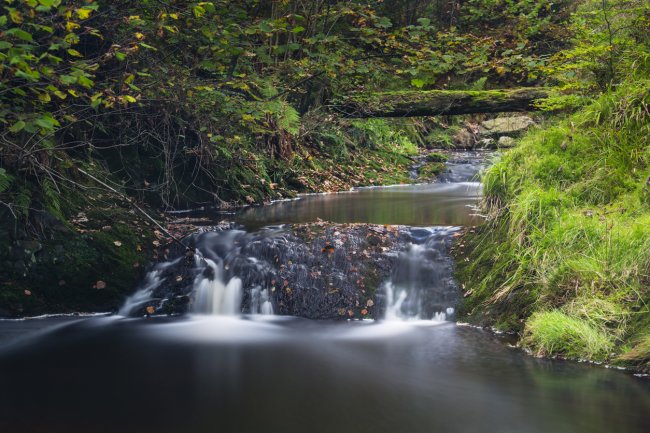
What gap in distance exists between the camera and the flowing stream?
3967mm

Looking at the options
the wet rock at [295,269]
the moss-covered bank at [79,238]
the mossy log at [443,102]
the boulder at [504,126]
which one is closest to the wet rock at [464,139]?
the boulder at [504,126]

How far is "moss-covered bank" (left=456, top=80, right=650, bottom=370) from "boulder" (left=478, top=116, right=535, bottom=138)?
11.9 m

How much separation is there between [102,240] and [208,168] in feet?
10.6

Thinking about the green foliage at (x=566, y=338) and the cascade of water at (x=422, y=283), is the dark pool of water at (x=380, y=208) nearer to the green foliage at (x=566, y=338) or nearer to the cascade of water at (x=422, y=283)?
the cascade of water at (x=422, y=283)

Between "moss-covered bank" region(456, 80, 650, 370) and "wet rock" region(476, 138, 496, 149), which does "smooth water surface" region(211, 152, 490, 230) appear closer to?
"moss-covered bank" region(456, 80, 650, 370)

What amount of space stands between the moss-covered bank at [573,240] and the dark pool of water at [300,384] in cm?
33

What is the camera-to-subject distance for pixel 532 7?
19.0m

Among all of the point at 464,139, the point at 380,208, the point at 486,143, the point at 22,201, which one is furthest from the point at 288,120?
the point at 486,143

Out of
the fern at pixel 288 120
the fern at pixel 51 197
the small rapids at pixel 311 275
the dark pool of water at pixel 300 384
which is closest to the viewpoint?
the dark pool of water at pixel 300 384

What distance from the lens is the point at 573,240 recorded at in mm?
5559

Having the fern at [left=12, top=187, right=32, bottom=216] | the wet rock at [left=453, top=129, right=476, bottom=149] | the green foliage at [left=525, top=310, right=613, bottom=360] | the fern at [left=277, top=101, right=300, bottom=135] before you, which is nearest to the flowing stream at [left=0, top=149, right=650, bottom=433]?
the green foliage at [left=525, top=310, right=613, bottom=360]

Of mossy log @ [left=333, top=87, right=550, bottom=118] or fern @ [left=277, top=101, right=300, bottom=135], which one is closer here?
fern @ [left=277, top=101, right=300, bottom=135]

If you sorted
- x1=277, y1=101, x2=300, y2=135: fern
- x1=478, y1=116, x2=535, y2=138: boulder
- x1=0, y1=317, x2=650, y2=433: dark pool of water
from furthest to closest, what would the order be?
x1=478, y1=116, x2=535, y2=138: boulder < x1=277, y1=101, x2=300, y2=135: fern < x1=0, y1=317, x2=650, y2=433: dark pool of water

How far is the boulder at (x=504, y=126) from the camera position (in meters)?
18.8
